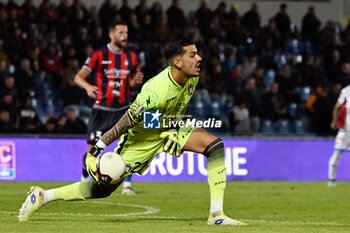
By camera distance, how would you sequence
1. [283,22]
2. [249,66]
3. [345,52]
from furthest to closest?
1. [283,22]
2. [345,52]
3. [249,66]

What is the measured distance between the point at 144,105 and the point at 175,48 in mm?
770

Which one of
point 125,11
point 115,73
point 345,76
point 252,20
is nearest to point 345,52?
point 345,76

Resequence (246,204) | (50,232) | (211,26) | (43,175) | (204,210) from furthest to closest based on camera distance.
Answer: (211,26) → (43,175) → (246,204) → (204,210) → (50,232)

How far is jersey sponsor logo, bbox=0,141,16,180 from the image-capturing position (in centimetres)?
1647

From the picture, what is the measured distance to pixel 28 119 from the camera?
17375 millimetres

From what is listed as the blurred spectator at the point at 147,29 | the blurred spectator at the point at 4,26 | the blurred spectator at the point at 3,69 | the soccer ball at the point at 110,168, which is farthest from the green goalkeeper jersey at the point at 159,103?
the blurred spectator at the point at 147,29

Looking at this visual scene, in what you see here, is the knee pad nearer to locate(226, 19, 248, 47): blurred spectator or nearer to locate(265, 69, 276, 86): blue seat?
locate(265, 69, 276, 86): blue seat

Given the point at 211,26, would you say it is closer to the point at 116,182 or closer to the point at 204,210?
the point at 204,210

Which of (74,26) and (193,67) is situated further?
(74,26)

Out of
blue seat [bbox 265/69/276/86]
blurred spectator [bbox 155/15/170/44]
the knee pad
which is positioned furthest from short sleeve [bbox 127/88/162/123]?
blue seat [bbox 265/69/276/86]

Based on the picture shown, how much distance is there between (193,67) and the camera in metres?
8.19

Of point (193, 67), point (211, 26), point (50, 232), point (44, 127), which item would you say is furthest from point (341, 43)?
point (50, 232)

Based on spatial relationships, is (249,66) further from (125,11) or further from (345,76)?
(125,11)

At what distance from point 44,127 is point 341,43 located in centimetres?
1083
